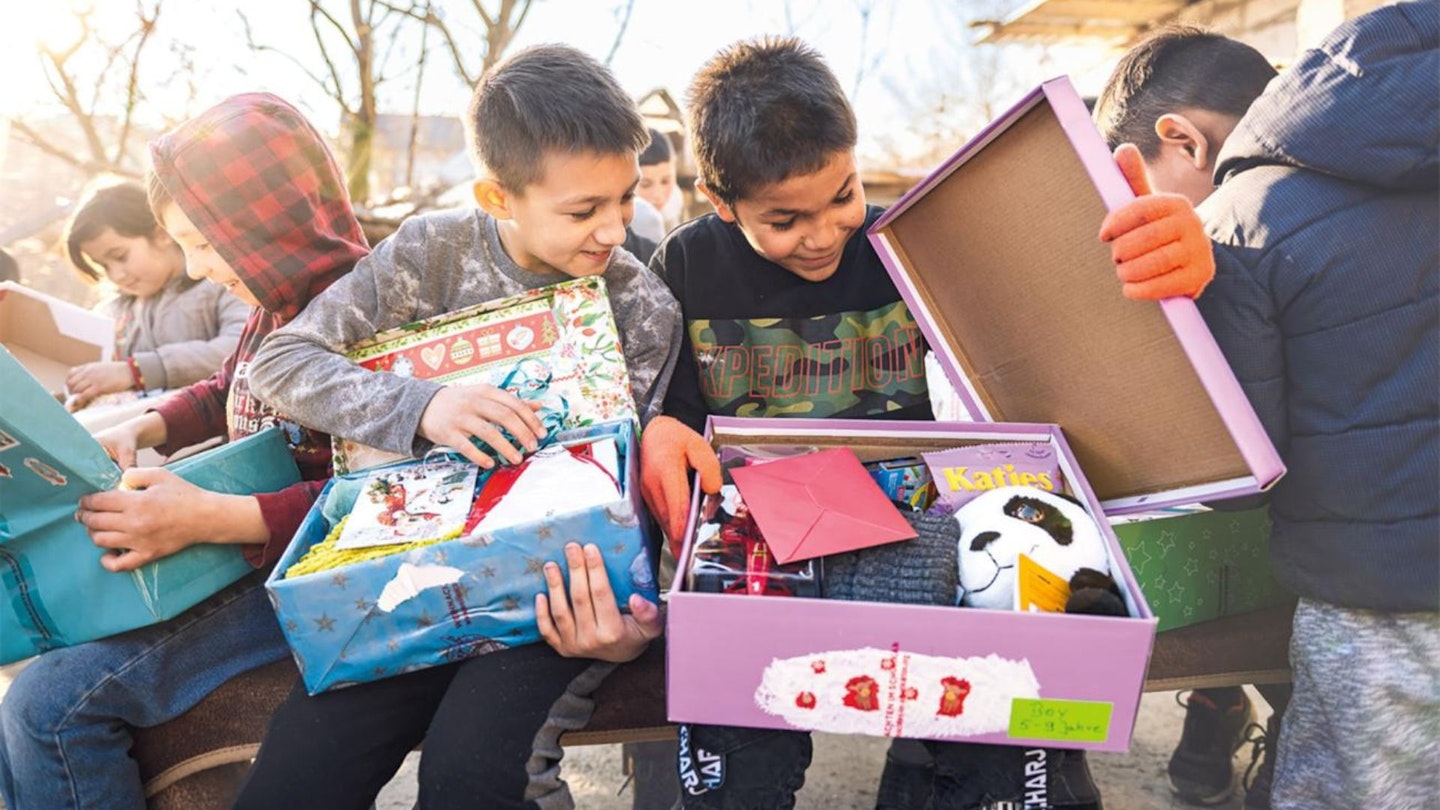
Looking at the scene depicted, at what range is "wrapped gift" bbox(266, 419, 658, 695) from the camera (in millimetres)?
1027

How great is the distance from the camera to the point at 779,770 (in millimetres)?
1142

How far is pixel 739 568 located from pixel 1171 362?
55 cm

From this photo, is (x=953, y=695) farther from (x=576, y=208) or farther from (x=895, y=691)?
(x=576, y=208)

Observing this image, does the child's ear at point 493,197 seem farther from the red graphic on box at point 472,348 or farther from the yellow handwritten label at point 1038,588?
the yellow handwritten label at point 1038,588

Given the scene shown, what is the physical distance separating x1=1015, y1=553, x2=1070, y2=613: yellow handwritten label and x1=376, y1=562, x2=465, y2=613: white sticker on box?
2.02ft

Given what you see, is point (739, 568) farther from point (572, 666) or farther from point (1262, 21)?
point (1262, 21)

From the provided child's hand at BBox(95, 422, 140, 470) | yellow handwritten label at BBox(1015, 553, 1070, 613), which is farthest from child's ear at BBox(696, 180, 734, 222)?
child's hand at BBox(95, 422, 140, 470)

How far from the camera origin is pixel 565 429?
1.27 meters

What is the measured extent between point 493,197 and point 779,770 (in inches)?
37.3

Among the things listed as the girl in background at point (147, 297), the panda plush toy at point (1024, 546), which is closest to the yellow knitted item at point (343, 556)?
the panda plush toy at point (1024, 546)

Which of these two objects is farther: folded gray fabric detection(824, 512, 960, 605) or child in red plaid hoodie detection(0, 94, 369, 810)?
child in red plaid hoodie detection(0, 94, 369, 810)

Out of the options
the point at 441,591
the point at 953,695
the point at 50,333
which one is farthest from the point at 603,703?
the point at 50,333

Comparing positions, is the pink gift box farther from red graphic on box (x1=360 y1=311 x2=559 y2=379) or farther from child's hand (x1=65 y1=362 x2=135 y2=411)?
child's hand (x1=65 y1=362 x2=135 y2=411)

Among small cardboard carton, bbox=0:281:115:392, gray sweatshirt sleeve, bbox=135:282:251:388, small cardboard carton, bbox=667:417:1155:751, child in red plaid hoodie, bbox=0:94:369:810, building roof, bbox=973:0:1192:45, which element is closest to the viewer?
small cardboard carton, bbox=667:417:1155:751
